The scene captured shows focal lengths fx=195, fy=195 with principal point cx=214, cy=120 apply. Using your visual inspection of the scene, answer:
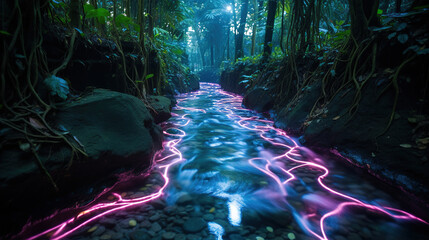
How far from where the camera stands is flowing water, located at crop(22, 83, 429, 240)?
1.43 m

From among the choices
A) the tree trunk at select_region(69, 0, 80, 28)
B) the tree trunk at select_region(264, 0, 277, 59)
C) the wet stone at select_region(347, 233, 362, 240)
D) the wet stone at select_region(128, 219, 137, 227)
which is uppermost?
the tree trunk at select_region(264, 0, 277, 59)

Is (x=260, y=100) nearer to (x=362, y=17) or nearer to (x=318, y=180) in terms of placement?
(x=362, y=17)

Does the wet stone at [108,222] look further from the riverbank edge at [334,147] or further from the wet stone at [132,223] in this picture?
the riverbank edge at [334,147]

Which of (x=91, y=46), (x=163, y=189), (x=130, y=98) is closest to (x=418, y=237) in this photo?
(x=163, y=189)

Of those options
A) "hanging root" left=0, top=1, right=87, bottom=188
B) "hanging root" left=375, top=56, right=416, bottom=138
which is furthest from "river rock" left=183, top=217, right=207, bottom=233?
"hanging root" left=375, top=56, right=416, bottom=138

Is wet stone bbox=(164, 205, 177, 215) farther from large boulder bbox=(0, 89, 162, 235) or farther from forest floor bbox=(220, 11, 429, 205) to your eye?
forest floor bbox=(220, 11, 429, 205)

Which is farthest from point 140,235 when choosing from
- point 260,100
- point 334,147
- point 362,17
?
point 260,100

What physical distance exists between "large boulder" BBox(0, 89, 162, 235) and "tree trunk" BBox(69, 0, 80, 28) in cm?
110

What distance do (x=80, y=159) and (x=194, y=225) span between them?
3.55 ft

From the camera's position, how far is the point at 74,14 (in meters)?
2.71

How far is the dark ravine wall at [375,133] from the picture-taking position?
1.87m

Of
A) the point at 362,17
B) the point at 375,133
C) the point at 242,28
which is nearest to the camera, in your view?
the point at 375,133

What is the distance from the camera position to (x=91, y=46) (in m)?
2.94

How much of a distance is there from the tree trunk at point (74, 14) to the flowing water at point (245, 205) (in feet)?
7.18
